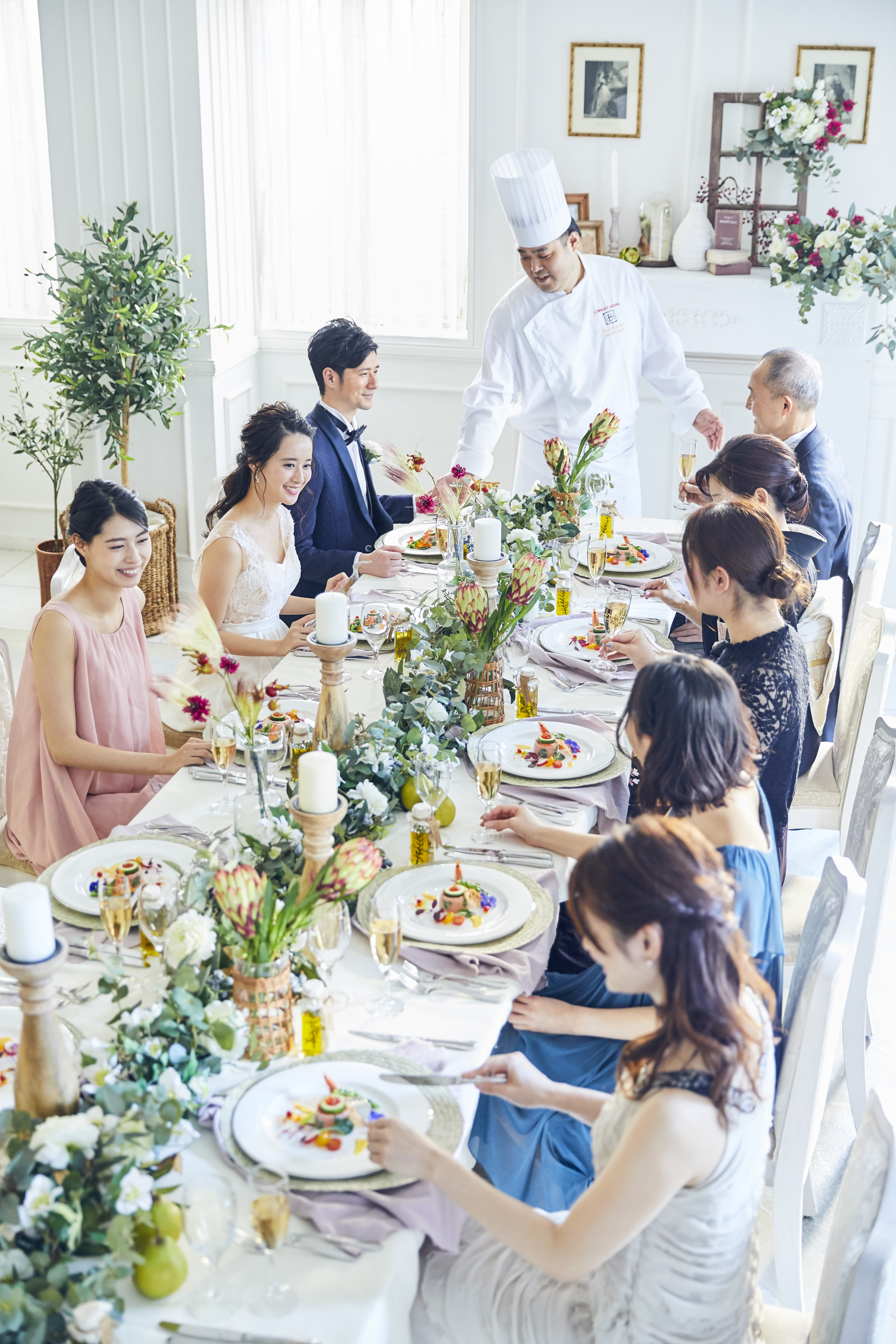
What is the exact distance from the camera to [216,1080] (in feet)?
5.32

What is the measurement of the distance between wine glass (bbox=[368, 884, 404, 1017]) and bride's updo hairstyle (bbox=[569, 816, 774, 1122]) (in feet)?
1.24

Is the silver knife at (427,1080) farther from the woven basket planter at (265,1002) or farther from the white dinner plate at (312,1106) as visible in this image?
the woven basket planter at (265,1002)

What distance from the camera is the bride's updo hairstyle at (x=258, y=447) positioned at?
3297 millimetres

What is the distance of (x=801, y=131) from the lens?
484cm

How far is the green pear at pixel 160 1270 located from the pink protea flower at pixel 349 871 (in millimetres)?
463

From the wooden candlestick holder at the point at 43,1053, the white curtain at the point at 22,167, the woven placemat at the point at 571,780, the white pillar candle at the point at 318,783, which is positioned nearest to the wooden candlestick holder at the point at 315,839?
the white pillar candle at the point at 318,783

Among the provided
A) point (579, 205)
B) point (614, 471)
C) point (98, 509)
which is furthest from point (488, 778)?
point (579, 205)

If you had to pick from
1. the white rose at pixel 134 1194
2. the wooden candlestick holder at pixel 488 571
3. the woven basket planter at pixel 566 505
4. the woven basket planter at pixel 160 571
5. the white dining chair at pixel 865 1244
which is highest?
the wooden candlestick holder at pixel 488 571

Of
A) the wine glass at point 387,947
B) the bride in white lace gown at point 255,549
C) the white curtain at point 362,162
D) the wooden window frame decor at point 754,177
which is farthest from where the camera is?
the white curtain at point 362,162

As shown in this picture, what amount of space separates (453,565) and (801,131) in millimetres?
2656

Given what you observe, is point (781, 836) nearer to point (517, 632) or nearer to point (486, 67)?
point (517, 632)

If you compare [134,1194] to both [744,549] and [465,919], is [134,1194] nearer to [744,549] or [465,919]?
[465,919]

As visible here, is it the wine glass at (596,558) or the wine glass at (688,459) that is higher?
the wine glass at (688,459)

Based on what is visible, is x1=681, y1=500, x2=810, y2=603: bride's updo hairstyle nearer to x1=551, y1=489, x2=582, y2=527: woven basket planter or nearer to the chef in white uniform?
x1=551, y1=489, x2=582, y2=527: woven basket planter
